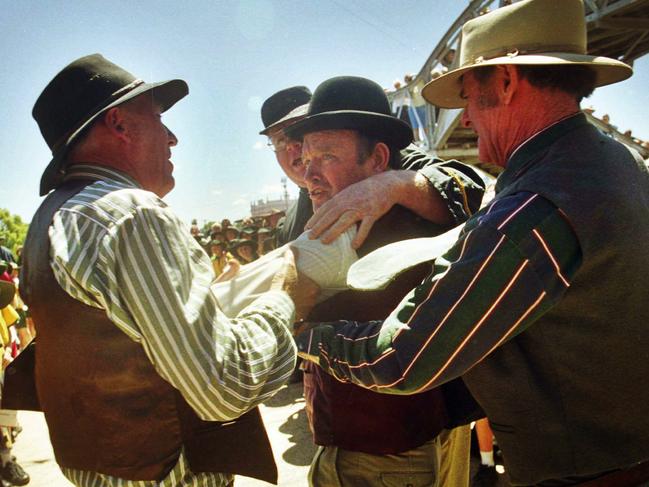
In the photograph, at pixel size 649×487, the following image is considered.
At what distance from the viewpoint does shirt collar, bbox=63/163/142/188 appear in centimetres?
142

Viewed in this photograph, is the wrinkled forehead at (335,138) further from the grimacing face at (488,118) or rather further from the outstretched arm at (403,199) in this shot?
the grimacing face at (488,118)

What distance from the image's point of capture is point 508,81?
138 cm

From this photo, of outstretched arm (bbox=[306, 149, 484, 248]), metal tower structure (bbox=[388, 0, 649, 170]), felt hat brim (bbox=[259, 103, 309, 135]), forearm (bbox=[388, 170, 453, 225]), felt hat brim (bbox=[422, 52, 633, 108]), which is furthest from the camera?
metal tower structure (bbox=[388, 0, 649, 170])

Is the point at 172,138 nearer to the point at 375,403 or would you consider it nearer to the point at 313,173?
the point at 313,173

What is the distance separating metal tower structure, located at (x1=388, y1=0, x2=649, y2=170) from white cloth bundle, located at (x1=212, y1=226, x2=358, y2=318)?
3.85 m

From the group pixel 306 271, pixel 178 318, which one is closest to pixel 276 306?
pixel 306 271

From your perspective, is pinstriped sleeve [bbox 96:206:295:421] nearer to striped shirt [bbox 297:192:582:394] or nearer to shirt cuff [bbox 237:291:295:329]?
shirt cuff [bbox 237:291:295:329]

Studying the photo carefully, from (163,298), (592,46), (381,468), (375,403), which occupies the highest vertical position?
(592,46)

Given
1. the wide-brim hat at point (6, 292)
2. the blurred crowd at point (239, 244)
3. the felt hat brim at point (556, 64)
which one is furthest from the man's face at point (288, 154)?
the blurred crowd at point (239, 244)

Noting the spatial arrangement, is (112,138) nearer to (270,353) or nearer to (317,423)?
(270,353)

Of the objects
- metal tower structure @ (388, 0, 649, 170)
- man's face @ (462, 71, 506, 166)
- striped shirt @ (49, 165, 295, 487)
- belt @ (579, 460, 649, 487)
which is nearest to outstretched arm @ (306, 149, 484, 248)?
man's face @ (462, 71, 506, 166)

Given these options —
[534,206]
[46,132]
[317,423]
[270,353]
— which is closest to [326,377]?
[317,423]

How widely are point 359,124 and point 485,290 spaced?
108 cm

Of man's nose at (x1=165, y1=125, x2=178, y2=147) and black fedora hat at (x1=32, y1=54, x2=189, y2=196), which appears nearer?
black fedora hat at (x1=32, y1=54, x2=189, y2=196)
